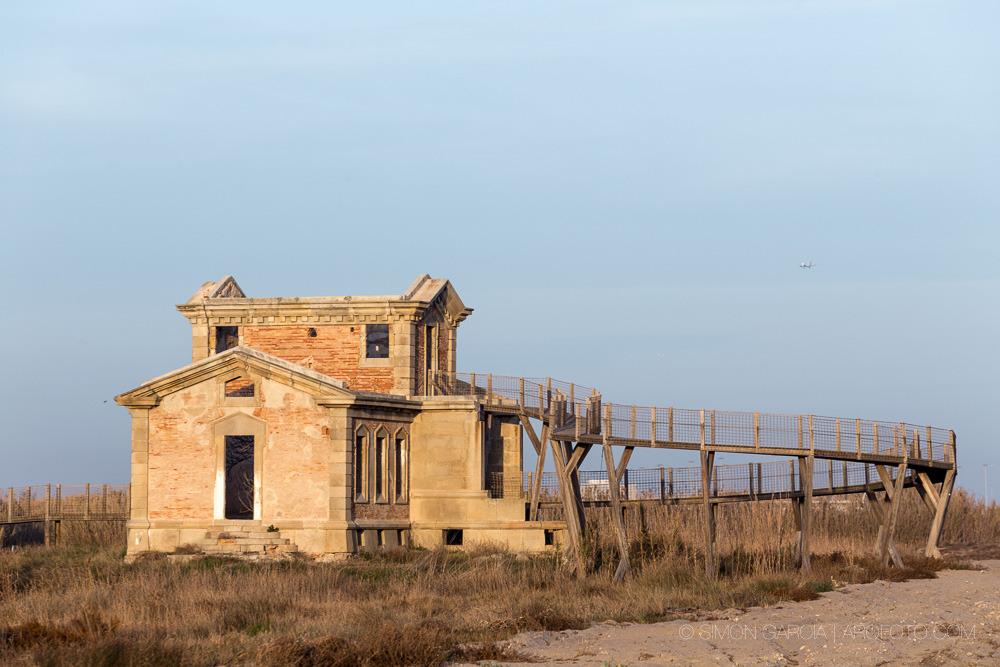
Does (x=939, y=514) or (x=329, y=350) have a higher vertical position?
(x=329, y=350)

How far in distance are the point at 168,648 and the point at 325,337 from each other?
22.9m

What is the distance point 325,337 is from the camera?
127 ft

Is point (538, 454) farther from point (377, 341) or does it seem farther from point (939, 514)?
point (939, 514)

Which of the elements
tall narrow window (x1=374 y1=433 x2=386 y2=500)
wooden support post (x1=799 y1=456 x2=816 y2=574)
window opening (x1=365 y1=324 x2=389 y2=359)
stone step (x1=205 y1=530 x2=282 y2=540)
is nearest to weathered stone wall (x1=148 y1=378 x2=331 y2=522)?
stone step (x1=205 y1=530 x2=282 y2=540)

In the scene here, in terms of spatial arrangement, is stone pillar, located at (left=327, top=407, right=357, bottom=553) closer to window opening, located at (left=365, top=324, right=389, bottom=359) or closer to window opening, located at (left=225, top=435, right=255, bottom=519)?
window opening, located at (left=365, top=324, right=389, bottom=359)

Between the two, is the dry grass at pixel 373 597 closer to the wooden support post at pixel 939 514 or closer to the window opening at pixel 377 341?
the wooden support post at pixel 939 514

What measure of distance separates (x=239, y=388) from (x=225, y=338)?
19.0ft

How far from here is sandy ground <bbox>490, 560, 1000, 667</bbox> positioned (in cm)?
1722

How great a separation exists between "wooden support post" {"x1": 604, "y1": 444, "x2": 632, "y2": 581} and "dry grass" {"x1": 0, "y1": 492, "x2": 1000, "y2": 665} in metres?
0.35

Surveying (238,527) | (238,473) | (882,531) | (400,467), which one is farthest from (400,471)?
(882,531)

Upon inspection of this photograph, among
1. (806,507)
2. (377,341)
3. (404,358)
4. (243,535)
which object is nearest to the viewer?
(806,507)

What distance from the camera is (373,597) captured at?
78.1ft

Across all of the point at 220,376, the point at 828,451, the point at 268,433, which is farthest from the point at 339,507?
the point at 828,451

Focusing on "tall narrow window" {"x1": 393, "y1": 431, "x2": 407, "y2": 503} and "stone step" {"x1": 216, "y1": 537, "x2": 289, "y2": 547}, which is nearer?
"stone step" {"x1": 216, "y1": 537, "x2": 289, "y2": 547}
